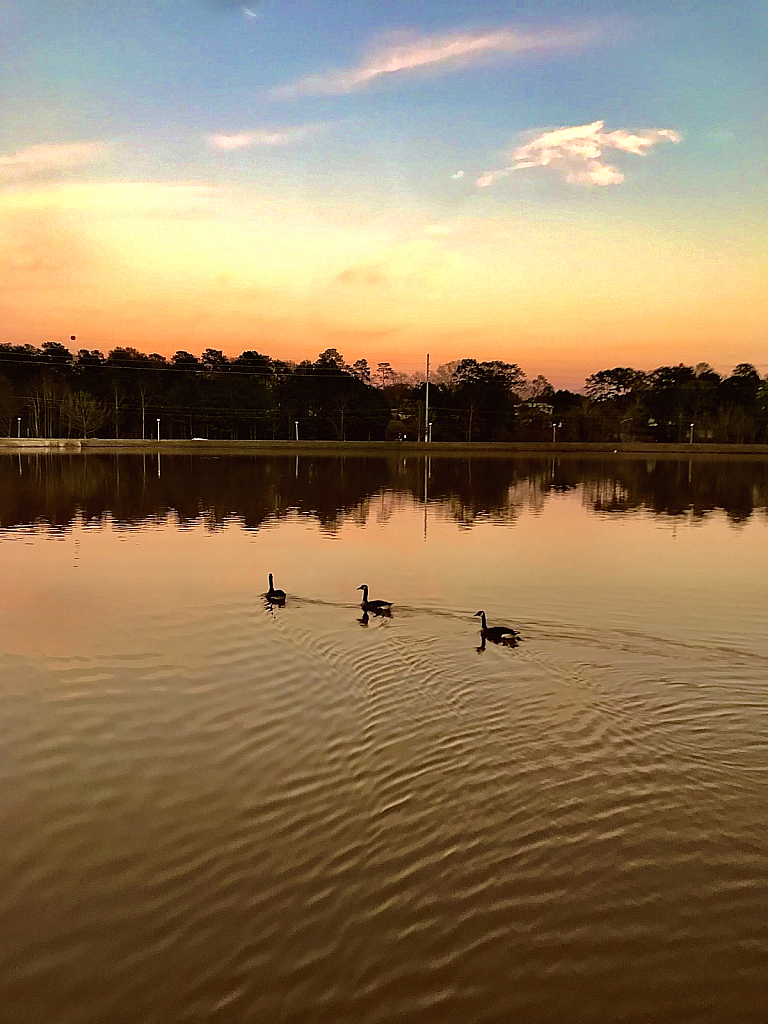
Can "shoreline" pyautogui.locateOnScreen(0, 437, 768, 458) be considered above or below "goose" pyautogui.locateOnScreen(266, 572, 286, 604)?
above

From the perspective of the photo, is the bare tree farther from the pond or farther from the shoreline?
the pond

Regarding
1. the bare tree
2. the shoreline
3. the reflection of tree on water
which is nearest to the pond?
the reflection of tree on water

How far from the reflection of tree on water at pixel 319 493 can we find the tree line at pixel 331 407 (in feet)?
188

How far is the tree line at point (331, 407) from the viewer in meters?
108

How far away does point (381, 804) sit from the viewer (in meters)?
5.90

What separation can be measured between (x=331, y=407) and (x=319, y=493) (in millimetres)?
77846

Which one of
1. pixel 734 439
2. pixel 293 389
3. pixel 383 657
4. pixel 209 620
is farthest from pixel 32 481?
pixel 734 439

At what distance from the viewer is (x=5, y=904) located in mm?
4734

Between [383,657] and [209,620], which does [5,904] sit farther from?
[209,620]

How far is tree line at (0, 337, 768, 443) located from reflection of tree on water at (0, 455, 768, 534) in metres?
57.4

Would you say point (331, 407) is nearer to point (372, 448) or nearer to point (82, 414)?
point (372, 448)

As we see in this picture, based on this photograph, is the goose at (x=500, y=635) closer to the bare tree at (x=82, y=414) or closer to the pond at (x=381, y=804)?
the pond at (x=381, y=804)

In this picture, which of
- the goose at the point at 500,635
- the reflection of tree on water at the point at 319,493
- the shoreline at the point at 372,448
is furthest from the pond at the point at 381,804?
the shoreline at the point at 372,448

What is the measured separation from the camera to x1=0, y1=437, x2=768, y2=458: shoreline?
8577 centimetres
